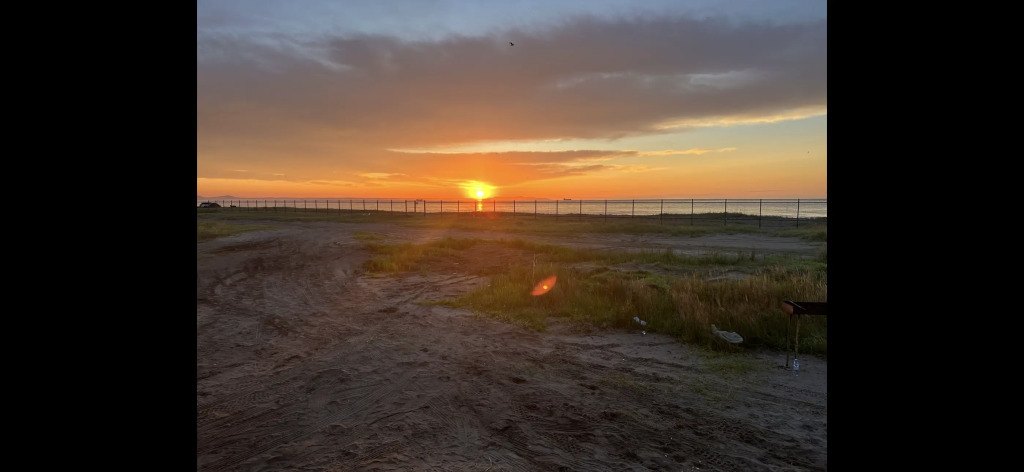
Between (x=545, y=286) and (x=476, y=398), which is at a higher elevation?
(x=545, y=286)

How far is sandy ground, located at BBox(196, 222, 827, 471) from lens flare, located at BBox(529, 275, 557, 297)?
162 centimetres

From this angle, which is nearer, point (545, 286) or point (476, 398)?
point (476, 398)

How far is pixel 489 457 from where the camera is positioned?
3.70 m

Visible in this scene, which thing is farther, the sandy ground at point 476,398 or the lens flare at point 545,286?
the lens flare at point 545,286

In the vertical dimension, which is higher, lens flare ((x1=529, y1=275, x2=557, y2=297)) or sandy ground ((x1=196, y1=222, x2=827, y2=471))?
lens flare ((x1=529, y1=275, x2=557, y2=297))

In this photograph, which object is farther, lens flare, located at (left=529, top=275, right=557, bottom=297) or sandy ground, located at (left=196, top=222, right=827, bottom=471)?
lens flare, located at (left=529, top=275, right=557, bottom=297)

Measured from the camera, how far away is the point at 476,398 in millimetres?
4797

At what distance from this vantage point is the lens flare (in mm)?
9348

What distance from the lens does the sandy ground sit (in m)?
3.71

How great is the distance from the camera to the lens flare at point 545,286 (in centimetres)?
935

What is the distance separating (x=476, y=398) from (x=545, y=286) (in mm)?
5170

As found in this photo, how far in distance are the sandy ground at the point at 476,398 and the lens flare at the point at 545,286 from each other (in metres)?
1.62
